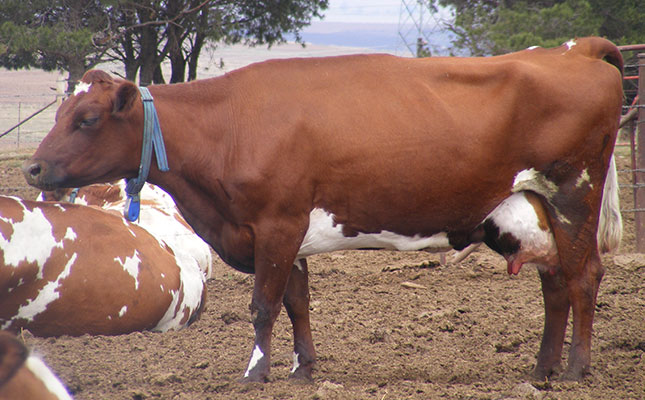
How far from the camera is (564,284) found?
4375 mm

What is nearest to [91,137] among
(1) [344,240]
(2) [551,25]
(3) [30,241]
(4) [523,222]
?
(3) [30,241]

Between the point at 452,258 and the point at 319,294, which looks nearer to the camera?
the point at 319,294

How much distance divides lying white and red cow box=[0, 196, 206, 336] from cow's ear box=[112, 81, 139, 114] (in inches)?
50.7

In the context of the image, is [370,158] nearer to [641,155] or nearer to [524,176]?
[524,176]

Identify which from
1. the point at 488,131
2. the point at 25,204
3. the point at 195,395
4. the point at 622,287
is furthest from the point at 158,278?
the point at 622,287

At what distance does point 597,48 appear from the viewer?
441cm

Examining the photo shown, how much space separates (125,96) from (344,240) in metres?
1.44

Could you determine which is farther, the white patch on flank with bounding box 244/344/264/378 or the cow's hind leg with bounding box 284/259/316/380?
the cow's hind leg with bounding box 284/259/316/380

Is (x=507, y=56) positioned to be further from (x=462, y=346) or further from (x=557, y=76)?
(x=462, y=346)

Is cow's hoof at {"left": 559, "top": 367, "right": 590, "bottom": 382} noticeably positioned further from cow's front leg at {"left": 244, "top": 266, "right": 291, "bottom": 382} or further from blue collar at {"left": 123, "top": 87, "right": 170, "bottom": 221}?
blue collar at {"left": 123, "top": 87, "right": 170, "bottom": 221}

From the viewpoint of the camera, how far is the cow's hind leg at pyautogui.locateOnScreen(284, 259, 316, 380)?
4.43 metres

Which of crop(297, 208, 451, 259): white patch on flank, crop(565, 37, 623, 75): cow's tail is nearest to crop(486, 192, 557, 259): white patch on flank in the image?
crop(297, 208, 451, 259): white patch on flank

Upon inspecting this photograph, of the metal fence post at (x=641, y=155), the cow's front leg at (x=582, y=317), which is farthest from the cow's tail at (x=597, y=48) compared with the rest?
the metal fence post at (x=641, y=155)

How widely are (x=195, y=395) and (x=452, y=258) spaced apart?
3.91 meters
